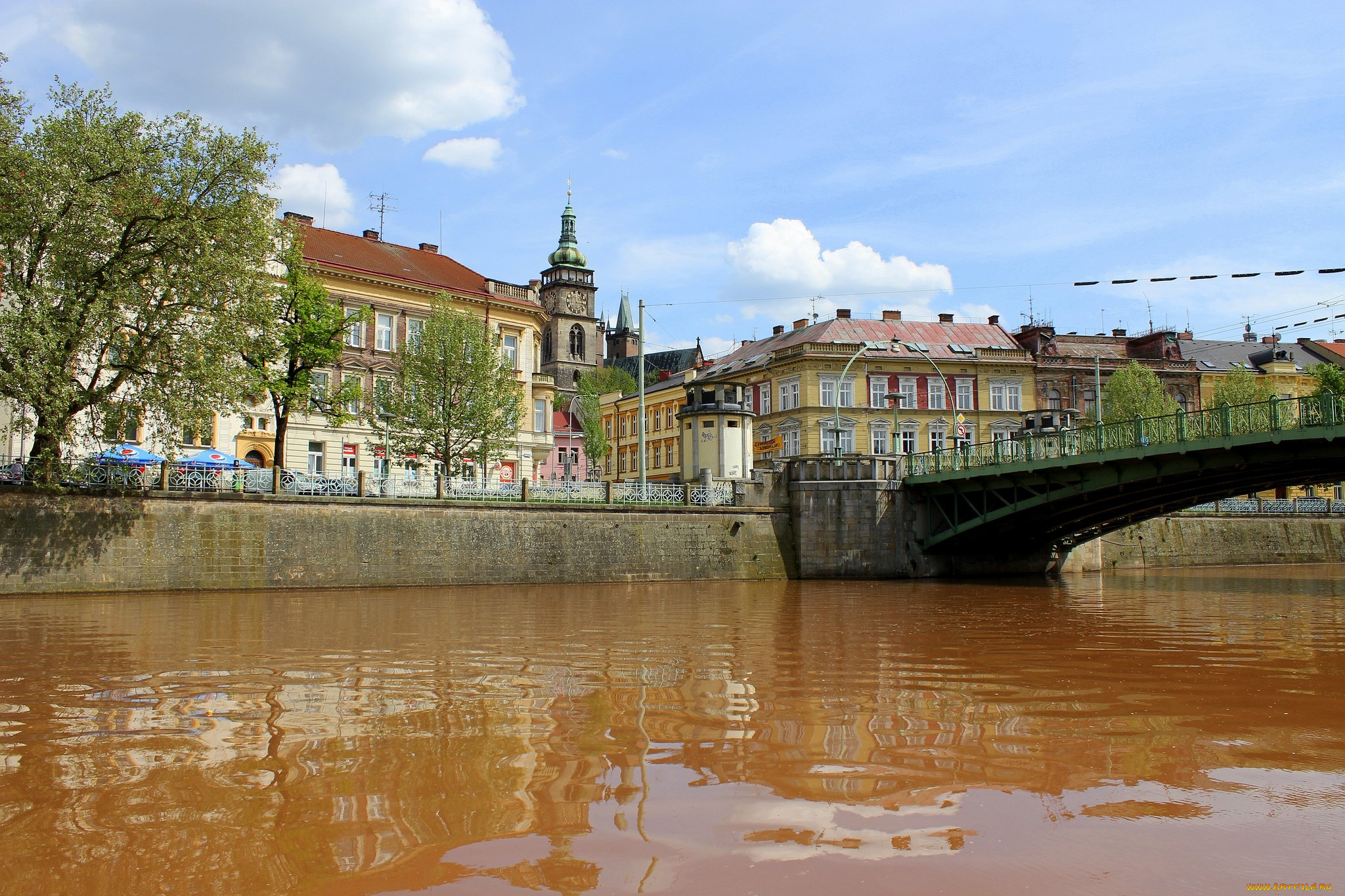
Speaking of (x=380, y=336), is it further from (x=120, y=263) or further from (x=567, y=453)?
(x=567, y=453)

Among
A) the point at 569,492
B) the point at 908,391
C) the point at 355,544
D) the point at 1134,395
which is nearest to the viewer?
the point at 355,544

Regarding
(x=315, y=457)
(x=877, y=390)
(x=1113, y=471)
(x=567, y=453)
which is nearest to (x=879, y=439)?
(x=877, y=390)

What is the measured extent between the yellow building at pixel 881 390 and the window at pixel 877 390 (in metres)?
0.06

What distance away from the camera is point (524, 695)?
10.1 meters

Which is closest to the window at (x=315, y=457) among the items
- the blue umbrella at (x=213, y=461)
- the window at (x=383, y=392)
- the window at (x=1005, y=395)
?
the window at (x=383, y=392)

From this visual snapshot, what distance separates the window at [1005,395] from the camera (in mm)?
65875

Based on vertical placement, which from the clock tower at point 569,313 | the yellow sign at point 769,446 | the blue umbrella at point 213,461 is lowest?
the blue umbrella at point 213,461

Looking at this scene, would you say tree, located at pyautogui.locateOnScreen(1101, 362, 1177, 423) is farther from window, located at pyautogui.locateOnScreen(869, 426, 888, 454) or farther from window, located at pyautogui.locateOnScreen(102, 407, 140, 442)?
window, located at pyautogui.locateOnScreen(102, 407, 140, 442)

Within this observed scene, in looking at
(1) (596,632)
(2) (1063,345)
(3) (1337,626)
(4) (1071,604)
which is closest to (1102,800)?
(1) (596,632)

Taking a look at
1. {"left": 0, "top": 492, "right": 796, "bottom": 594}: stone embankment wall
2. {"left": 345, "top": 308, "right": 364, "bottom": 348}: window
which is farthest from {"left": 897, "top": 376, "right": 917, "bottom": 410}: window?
{"left": 345, "top": 308, "right": 364, "bottom": 348}: window

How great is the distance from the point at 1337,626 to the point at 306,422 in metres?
41.1

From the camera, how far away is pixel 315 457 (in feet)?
155

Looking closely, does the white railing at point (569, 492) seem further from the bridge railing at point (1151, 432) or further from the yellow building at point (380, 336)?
the bridge railing at point (1151, 432)

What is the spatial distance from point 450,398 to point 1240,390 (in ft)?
159
